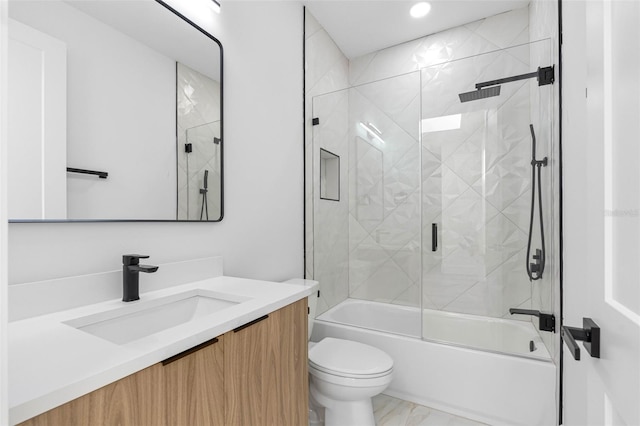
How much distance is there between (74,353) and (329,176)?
2010 millimetres

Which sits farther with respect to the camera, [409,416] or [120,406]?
[409,416]

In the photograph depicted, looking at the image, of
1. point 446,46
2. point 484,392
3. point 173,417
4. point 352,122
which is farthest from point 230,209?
point 446,46

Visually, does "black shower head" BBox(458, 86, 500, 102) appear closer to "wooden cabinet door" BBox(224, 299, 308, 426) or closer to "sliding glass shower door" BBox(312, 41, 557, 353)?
"sliding glass shower door" BBox(312, 41, 557, 353)

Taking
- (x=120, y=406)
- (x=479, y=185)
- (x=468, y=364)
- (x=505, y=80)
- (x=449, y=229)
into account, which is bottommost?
(x=468, y=364)

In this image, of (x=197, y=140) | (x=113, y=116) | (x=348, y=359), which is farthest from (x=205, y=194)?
(x=348, y=359)

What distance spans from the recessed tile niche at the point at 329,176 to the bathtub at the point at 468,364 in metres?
0.90

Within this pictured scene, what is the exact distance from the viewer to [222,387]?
33.2 inches

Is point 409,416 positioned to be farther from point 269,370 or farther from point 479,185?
Result: point 479,185

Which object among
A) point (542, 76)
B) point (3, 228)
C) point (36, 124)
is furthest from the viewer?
point (542, 76)

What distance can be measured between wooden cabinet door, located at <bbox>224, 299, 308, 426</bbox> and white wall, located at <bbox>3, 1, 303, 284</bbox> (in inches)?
21.0

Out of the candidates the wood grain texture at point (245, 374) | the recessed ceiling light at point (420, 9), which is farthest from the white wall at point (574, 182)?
the wood grain texture at point (245, 374)

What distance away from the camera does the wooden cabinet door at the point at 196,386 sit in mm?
705

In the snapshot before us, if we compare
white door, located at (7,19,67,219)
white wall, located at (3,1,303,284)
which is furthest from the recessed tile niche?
white door, located at (7,19,67,219)

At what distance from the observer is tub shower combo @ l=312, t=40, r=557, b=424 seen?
1.74 metres
